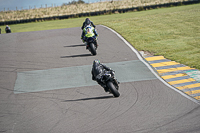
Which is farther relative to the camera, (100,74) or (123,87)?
(123,87)

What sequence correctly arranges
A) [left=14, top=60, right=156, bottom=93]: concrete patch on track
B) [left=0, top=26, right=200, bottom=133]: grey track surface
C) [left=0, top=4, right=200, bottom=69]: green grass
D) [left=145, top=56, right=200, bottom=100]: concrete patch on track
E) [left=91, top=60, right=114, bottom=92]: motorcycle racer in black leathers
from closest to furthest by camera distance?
1. [left=0, top=26, right=200, bottom=133]: grey track surface
2. [left=91, top=60, right=114, bottom=92]: motorcycle racer in black leathers
3. [left=145, top=56, right=200, bottom=100]: concrete patch on track
4. [left=14, top=60, right=156, bottom=93]: concrete patch on track
5. [left=0, top=4, right=200, bottom=69]: green grass

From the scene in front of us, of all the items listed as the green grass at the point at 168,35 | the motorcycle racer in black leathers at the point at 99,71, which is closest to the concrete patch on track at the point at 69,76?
→ the motorcycle racer in black leathers at the point at 99,71

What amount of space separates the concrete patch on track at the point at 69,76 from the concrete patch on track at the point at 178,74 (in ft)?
2.56

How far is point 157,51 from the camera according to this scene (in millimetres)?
19297

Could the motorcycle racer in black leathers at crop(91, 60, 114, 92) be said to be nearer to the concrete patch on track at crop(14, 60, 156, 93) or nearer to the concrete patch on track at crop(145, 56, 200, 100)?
the concrete patch on track at crop(14, 60, 156, 93)

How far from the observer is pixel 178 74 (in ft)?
48.1

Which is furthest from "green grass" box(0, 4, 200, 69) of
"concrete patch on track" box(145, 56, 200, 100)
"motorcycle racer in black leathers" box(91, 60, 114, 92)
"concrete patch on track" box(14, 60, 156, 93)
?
"motorcycle racer in black leathers" box(91, 60, 114, 92)

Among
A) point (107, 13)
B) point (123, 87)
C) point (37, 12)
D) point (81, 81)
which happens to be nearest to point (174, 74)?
point (123, 87)

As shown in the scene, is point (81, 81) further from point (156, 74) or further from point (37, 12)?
point (37, 12)

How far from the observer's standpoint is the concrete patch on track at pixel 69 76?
44.9 ft

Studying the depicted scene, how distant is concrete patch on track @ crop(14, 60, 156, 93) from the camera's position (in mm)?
13680

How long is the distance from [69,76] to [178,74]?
541cm

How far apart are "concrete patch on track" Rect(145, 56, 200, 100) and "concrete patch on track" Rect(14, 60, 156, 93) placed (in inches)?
30.7

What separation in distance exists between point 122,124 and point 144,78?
560 cm
